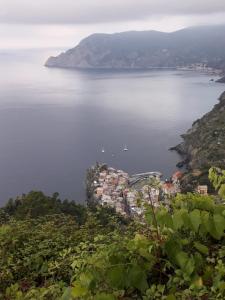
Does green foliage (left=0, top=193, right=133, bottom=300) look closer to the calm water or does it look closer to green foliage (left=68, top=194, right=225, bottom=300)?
green foliage (left=68, top=194, right=225, bottom=300)

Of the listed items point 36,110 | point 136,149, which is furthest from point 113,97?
point 136,149

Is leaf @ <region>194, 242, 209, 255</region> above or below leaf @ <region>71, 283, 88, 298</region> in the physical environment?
above

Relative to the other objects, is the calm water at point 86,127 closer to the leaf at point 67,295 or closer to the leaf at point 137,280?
the leaf at point 137,280

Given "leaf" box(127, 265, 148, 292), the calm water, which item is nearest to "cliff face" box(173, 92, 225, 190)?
the calm water

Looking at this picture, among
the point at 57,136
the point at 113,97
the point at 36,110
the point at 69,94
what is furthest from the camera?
the point at 69,94

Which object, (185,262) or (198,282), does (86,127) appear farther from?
(198,282)

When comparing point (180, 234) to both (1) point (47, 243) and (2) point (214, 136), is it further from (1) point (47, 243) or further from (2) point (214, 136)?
(2) point (214, 136)
